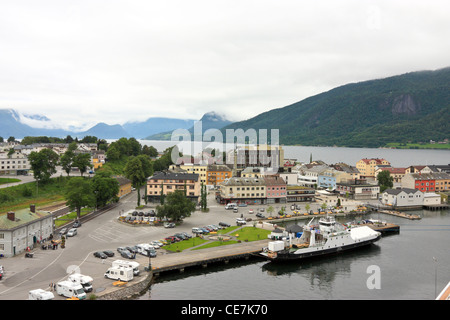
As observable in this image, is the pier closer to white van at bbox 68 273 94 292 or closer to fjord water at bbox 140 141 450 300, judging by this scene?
fjord water at bbox 140 141 450 300

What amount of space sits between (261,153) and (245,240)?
9454 cm

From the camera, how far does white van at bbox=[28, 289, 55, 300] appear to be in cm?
2595

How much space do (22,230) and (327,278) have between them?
1346 inches

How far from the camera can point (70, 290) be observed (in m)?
27.1

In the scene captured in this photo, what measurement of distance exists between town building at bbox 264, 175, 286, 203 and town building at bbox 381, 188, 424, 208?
2316 centimetres

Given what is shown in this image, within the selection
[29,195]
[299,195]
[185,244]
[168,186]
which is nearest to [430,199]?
[299,195]

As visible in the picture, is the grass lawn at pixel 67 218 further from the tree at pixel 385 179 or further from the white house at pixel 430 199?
the tree at pixel 385 179

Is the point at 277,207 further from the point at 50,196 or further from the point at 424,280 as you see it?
the point at 50,196

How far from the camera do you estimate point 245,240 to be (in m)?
46.3

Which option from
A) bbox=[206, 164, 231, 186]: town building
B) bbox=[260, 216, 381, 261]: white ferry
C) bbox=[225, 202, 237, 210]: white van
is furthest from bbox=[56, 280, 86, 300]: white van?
bbox=[206, 164, 231, 186]: town building

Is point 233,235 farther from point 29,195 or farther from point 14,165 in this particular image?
point 14,165

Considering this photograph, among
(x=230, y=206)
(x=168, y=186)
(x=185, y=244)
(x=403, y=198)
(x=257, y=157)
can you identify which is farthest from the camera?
(x=257, y=157)

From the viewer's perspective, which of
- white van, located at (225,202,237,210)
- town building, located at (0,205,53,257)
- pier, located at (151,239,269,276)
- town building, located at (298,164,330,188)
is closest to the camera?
pier, located at (151,239,269,276)
